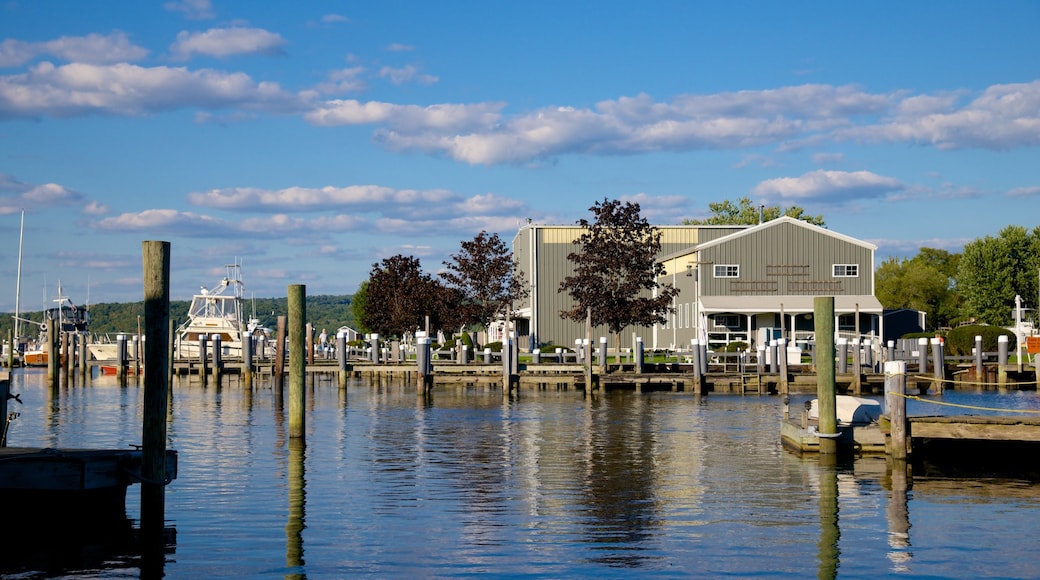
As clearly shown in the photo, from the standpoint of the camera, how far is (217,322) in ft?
261

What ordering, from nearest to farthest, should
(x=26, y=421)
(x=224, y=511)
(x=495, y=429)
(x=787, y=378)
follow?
1. (x=224, y=511)
2. (x=495, y=429)
3. (x=26, y=421)
4. (x=787, y=378)

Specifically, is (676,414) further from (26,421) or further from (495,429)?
(26,421)

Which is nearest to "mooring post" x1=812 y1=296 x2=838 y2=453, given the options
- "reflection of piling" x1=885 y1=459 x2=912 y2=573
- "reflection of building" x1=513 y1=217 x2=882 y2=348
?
"reflection of piling" x1=885 y1=459 x2=912 y2=573

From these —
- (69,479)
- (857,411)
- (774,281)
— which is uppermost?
(774,281)

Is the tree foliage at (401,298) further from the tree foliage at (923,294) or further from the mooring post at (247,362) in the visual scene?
the tree foliage at (923,294)

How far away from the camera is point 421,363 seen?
4150 cm

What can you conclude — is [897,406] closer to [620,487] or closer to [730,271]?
[620,487]

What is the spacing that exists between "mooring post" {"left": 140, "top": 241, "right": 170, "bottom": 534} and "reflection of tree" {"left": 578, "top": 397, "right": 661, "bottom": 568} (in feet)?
17.7

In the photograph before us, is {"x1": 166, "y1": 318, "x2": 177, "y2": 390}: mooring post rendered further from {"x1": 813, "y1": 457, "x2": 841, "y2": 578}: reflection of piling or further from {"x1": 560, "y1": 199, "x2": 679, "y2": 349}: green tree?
{"x1": 560, "y1": 199, "x2": 679, "y2": 349}: green tree

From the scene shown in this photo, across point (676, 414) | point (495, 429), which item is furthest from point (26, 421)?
point (676, 414)

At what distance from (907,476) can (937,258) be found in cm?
11201

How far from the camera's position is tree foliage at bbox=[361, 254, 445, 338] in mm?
74250

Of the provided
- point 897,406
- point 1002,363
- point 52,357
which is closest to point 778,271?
point 1002,363

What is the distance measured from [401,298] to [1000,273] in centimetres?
4810
